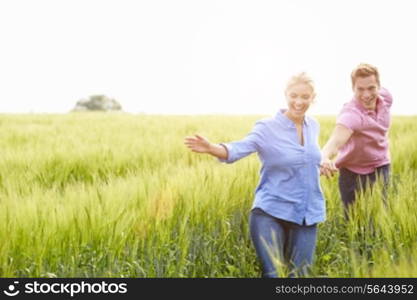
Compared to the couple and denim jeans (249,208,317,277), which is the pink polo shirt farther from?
denim jeans (249,208,317,277)

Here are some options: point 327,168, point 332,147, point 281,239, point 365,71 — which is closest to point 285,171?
point 327,168

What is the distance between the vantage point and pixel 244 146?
2490 millimetres

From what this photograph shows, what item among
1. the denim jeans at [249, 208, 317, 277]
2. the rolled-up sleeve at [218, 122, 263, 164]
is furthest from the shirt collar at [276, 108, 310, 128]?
the denim jeans at [249, 208, 317, 277]

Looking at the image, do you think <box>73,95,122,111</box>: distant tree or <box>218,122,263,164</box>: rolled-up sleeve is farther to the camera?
<box>73,95,122,111</box>: distant tree

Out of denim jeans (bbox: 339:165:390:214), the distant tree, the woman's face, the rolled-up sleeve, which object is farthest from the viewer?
the distant tree

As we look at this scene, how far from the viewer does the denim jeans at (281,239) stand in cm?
251

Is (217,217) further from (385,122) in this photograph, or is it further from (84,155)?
(84,155)

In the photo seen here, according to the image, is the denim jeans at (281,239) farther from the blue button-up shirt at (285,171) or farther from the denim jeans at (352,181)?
the denim jeans at (352,181)

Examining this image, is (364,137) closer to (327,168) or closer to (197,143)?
(327,168)

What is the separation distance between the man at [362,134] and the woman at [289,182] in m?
0.53

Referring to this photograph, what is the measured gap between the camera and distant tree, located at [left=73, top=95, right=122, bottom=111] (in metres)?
39.4

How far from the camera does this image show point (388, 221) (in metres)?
2.46

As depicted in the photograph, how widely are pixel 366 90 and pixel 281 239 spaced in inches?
48.6

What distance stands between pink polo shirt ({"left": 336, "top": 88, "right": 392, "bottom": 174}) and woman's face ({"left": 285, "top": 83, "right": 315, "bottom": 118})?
771 millimetres
